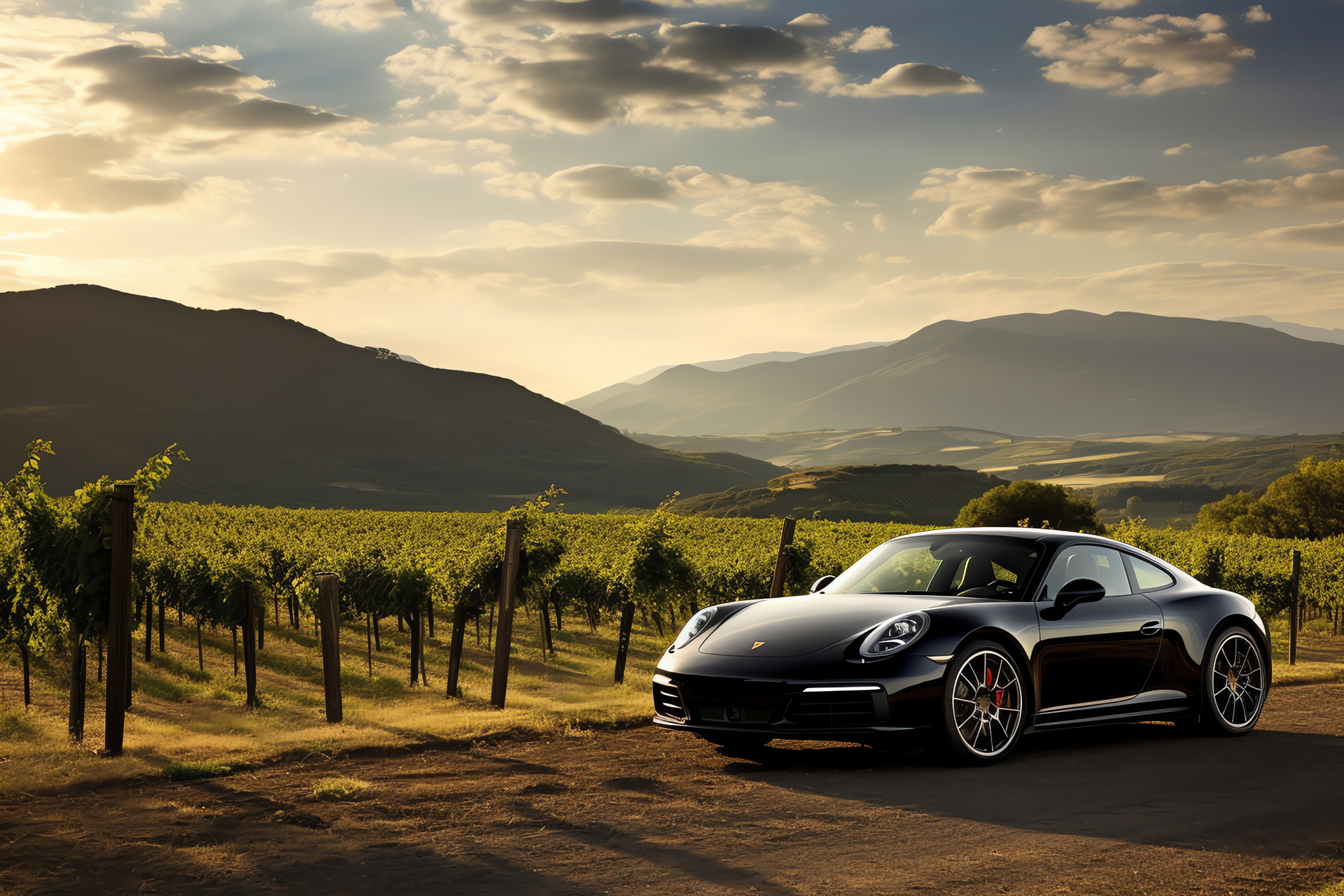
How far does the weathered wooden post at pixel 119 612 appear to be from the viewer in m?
8.35

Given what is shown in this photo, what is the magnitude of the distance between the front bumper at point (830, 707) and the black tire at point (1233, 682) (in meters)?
3.13

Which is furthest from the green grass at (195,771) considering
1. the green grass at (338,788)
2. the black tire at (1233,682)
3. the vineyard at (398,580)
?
the black tire at (1233,682)

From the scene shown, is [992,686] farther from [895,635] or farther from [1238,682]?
[1238,682]

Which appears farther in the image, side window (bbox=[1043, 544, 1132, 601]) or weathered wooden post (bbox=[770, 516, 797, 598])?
weathered wooden post (bbox=[770, 516, 797, 598])

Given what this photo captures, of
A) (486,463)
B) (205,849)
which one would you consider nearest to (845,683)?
(205,849)

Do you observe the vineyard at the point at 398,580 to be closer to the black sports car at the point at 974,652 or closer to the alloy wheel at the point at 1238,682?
the black sports car at the point at 974,652

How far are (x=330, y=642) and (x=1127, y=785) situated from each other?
7188mm

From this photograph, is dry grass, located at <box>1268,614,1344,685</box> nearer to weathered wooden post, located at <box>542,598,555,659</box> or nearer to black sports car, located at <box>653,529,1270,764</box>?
black sports car, located at <box>653,529,1270,764</box>

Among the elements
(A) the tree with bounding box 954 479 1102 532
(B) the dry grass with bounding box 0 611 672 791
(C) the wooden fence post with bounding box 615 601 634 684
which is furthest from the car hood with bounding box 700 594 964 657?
(A) the tree with bounding box 954 479 1102 532

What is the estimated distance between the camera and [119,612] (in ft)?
28.3

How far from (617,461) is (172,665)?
6632 inches

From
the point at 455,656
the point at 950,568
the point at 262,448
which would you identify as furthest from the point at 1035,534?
the point at 262,448

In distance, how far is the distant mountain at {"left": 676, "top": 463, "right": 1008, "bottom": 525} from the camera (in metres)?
120

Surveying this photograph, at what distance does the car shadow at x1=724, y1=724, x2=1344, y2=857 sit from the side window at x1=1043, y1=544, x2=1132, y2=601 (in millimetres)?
1288
